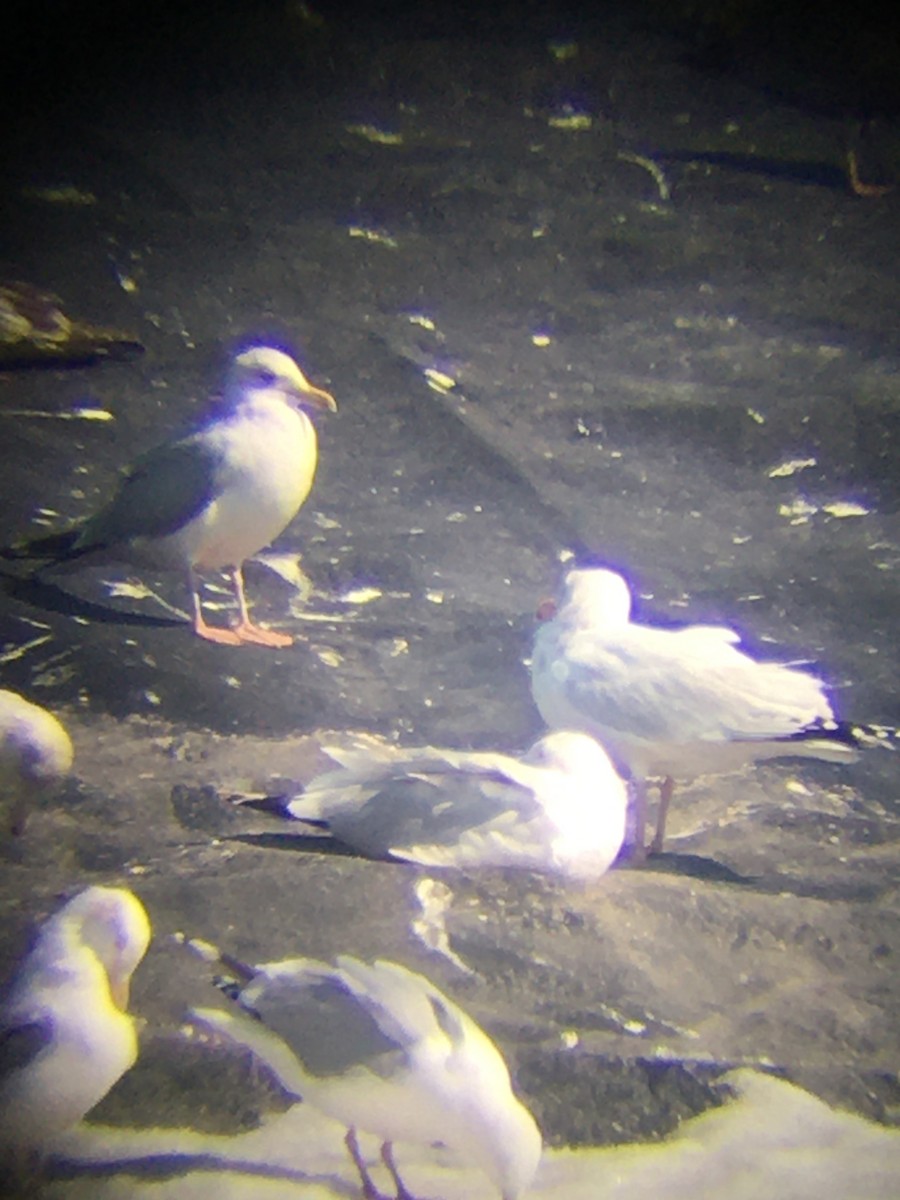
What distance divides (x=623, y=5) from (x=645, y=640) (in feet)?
4.57

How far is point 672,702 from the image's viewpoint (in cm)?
216

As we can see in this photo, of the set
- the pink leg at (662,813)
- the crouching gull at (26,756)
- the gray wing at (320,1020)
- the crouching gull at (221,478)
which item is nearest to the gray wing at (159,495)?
the crouching gull at (221,478)

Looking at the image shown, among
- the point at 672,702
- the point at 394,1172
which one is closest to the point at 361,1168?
the point at 394,1172

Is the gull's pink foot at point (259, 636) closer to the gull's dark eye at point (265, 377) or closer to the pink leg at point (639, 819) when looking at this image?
the gull's dark eye at point (265, 377)

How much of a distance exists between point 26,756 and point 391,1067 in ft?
3.42

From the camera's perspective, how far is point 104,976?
1674mm

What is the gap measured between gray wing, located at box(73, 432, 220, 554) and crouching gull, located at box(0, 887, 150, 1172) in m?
0.91

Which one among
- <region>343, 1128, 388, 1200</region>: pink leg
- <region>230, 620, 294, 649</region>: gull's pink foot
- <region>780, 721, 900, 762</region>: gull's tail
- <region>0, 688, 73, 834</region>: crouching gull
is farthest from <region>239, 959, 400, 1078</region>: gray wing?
Answer: <region>780, 721, 900, 762</region>: gull's tail

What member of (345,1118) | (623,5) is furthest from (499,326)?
(345,1118)

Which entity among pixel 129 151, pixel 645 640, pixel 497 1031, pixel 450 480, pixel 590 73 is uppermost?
pixel 590 73

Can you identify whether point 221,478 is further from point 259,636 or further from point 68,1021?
point 68,1021

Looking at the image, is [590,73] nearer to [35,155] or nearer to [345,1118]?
[35,155]

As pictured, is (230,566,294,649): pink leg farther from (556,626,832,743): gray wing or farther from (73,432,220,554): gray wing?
(556,626,832,743): gray wing

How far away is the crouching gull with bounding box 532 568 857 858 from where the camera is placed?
6.90ft
